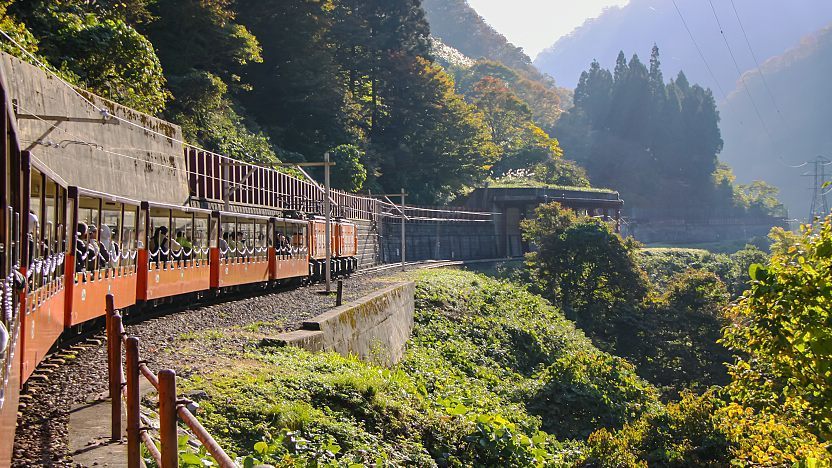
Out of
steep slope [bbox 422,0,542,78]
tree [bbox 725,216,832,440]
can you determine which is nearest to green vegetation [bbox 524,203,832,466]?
tree [bbox 725,216,832,440]

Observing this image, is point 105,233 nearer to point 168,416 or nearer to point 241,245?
point 241,245

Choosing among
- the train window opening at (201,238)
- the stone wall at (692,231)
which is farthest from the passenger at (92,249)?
the stone wall at (692,231)

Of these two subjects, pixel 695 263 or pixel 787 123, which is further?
pixel 787 123

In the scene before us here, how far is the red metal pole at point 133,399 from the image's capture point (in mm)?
4449

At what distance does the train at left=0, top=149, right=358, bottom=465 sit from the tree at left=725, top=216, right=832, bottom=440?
7806mm

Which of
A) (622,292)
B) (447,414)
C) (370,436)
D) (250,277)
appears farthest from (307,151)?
(370,436)

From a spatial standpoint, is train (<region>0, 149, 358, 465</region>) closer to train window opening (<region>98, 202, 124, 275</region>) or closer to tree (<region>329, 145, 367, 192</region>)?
train window opening (<region>98, 202, 124, 275</region>)

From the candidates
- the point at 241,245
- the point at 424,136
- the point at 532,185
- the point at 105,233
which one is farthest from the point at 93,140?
the point at 532,185

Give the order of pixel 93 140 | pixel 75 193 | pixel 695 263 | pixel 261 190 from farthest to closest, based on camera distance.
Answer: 1. pixel 695 263
2. pixel 261 190
3. pixel 93 140
4. pixel 75 193

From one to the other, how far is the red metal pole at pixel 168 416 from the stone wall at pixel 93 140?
347 inches

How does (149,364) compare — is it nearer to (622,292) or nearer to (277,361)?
(277,361)

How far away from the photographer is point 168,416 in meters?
3.47

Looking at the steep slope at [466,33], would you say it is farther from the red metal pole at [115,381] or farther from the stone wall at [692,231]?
the red metal pole at [115,381]

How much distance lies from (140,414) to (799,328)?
8.25 m
